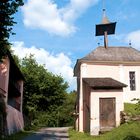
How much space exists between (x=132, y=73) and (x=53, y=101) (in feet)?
68.7

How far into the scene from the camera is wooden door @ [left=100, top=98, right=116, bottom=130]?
28.9 m

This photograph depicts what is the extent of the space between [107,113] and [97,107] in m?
0.93

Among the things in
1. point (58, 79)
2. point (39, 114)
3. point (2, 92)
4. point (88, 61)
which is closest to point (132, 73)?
point (88, 61)

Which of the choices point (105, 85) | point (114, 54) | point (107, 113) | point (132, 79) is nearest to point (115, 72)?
point (132, 79)

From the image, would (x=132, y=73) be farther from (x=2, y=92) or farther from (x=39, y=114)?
(x=39, y=114)

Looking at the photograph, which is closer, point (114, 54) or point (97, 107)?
point (97, 107)

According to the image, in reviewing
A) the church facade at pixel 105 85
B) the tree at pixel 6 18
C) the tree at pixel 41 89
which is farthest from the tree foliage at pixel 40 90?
the tree at pixel 6 18

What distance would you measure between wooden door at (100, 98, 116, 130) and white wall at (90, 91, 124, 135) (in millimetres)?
257

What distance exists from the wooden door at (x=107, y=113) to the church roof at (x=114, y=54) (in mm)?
7275

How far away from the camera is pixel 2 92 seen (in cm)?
2711

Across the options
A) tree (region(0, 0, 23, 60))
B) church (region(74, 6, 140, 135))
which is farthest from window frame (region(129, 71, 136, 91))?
tree (region(0, 0, 23, 60))

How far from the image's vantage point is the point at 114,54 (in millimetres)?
37812

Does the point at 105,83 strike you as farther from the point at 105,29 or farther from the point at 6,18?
the point at 6,18

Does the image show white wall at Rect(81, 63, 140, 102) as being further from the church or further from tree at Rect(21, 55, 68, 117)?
tree at Rect(21, 55, 68, 117)
